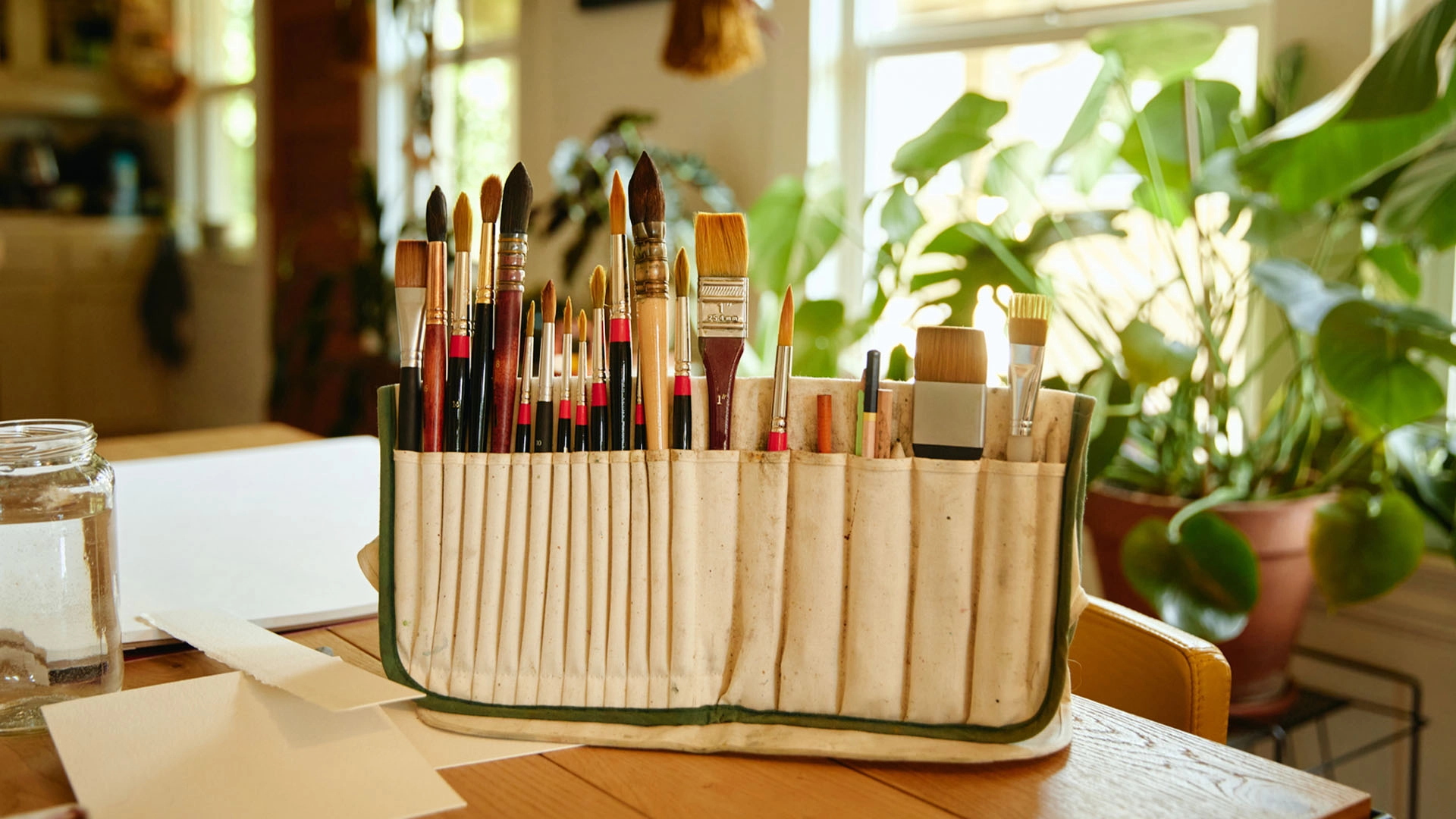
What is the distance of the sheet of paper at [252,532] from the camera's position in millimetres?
896

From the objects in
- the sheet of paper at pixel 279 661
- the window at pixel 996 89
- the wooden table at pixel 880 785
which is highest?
the window at pixel 996 89

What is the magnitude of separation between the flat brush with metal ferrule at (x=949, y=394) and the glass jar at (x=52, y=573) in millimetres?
497

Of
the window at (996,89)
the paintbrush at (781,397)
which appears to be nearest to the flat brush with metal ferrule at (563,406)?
the paintbrush at (781,397)

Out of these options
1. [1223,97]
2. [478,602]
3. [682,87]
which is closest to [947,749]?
[478,602]

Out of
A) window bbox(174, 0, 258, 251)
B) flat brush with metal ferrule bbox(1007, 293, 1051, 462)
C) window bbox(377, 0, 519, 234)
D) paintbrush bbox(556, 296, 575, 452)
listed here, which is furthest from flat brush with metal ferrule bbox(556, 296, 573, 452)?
window bbox(174, 0, 258, 251)

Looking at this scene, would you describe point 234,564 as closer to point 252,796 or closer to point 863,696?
point 252,796

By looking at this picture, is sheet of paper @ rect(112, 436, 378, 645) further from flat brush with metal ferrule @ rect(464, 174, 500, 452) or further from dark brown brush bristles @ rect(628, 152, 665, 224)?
dark brown brush bristles @ rect(628, 152, 665, 224)

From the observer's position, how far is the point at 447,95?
146 inches

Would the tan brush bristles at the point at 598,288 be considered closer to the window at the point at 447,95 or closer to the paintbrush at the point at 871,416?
the paintbrush at the point at 871,416

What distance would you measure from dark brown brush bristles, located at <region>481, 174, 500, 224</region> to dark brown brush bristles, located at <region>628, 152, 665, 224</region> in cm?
8

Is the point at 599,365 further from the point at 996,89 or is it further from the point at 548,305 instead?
the point at 996,89

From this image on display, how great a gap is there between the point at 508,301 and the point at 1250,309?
138 cm

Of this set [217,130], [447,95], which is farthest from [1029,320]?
[217,130]

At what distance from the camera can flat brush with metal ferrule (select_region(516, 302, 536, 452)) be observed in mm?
711
